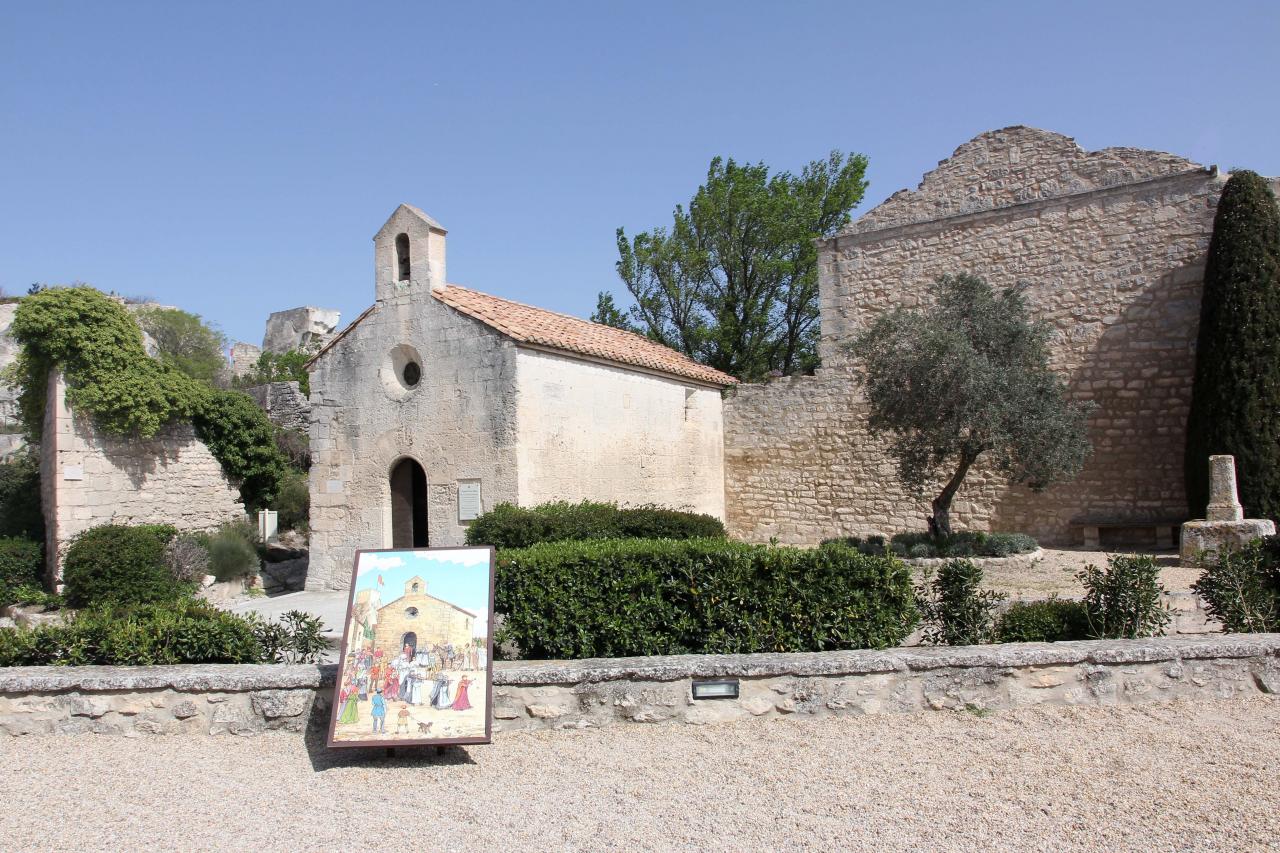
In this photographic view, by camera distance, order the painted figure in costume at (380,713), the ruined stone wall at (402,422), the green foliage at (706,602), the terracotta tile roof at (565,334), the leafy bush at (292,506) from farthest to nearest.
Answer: the leafy bush at (292,506) < the terracotta tile roof at (565,334) < the ruined stone wall at (402,422) < the green foliage at (706,602) < the painted figure in costume at (380,713)

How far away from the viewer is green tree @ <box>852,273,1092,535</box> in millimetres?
12828

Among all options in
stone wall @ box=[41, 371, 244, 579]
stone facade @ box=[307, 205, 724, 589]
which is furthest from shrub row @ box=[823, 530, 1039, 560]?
stone wall @ box=[41, 371, 244, 579]

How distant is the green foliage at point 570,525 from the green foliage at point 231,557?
5.40 metres

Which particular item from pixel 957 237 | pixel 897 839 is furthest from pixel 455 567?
pixel 957 237

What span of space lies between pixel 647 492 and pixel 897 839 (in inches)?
431

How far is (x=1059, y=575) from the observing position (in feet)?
38.7

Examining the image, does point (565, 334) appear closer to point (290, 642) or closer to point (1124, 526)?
point (290, 642)

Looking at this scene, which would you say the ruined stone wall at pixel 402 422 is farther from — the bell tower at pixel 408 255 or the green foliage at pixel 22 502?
the green foliage at pixel 22 502

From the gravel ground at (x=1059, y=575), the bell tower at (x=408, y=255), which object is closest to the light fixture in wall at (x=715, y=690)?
the gravel ground at (x=1059, y=575)

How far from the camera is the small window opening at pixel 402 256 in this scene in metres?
13.7

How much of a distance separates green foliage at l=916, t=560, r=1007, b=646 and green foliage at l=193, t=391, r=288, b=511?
43.6 ft

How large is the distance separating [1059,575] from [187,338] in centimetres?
3497

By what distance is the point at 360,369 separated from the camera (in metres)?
13.9

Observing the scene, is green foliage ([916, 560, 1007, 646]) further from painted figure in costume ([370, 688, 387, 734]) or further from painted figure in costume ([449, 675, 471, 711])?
painted figure in costume ([370, 688, 387, 734])
